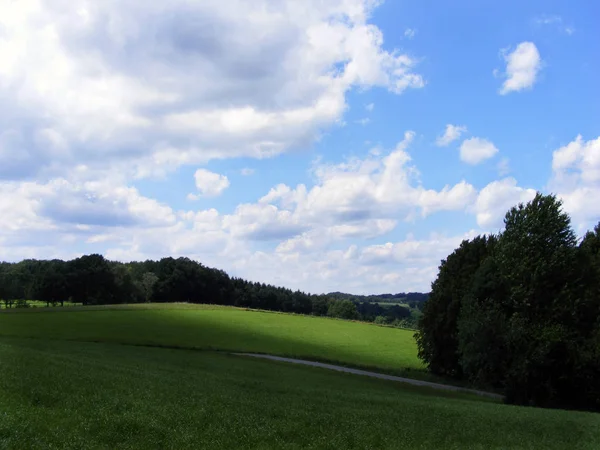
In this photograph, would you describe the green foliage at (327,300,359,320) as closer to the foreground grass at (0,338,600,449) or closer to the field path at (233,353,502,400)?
the field path at (233,353,502,400)

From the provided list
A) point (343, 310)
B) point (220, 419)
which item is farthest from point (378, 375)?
point (343, 310)

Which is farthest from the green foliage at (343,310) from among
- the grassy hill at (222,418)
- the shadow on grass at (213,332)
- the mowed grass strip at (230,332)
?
the grassy hill at (222,418)

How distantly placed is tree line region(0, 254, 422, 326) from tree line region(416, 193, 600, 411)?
95678 millimetres

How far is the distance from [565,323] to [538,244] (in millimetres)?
7962

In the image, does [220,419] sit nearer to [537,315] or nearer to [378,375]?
[378,375]

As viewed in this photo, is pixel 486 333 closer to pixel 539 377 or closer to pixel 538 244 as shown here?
pixel 539 377

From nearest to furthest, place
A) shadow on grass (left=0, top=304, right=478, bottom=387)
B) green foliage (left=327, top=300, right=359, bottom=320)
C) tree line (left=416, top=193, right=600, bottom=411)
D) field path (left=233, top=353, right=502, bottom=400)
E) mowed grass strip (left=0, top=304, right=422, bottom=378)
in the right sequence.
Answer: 1. tree line (left=416, top=193, right=600, bottom=411)
2. field path (left=233, top=353, right=502, bottom=400)
3. shadow on grass (left=0, top=304, right=478, bottom=387)
4. mowed grass strip (left=0, top=304, right=422, bottom=378)
5. green foliage (left=327, top=300, right=359, bottom=320)

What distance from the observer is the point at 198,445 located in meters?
13.9

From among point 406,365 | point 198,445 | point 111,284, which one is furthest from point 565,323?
point 111,284

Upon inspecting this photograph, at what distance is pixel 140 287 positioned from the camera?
15612cm

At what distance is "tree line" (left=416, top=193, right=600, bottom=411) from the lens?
150 ft

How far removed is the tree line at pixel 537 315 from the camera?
150ft

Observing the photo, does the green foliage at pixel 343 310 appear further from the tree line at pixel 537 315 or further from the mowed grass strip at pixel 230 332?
the tree line at pixel 537 315

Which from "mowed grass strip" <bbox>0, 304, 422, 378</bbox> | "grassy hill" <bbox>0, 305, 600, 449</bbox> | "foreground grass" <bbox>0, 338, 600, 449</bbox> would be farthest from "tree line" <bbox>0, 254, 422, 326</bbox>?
"foreground grass" <bbox>0, 338, 600, 449</bbox>
